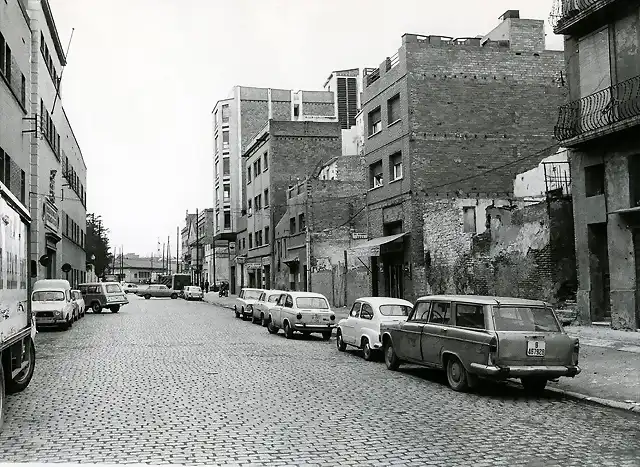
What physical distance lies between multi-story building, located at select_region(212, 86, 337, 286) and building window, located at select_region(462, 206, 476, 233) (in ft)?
135

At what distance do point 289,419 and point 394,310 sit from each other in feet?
26.3

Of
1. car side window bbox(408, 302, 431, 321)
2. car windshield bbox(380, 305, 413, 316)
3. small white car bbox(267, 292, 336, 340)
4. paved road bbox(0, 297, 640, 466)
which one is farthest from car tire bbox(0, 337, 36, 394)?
small white car bbox(267, 292, 336, 340)

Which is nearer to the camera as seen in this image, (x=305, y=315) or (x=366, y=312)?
(x=366, y=312)

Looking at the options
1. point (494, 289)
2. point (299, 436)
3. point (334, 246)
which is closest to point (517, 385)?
point (299, 436)

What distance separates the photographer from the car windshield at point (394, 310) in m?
16.2

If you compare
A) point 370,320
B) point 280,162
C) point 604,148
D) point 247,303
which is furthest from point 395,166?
point 280,162

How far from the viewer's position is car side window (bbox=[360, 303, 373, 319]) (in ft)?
53.9

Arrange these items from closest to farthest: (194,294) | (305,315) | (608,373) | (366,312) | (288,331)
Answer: (608,373) < (366,312) < (305,315) < (288,331) < (194,294)

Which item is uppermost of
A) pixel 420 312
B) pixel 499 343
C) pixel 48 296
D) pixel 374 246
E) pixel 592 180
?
pixel 592 180

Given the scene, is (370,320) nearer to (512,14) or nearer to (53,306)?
(53,306)

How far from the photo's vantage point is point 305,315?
70.7 ft

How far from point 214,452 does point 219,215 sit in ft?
229

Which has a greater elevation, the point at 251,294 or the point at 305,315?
the point at 251,294

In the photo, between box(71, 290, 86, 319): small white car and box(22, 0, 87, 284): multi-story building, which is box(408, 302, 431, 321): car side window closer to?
box(22, 0, 87, 284): multi-story building
